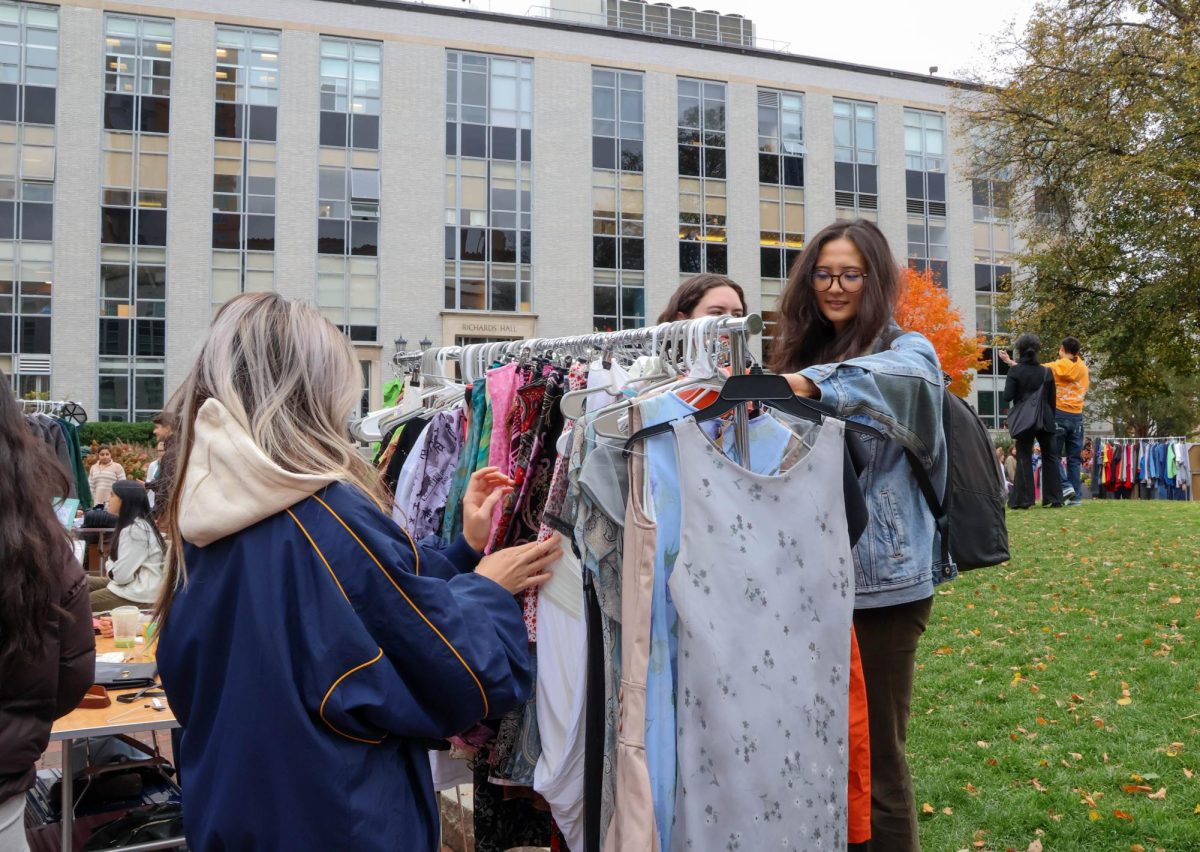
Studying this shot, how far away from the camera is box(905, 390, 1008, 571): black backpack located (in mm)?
2840

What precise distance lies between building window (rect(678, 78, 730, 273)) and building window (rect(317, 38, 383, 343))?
1061 centimetres

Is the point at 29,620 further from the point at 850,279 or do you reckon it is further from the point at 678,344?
the point at 850,279

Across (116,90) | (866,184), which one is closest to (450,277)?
(116,90)

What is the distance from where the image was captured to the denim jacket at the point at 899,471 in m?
2.47

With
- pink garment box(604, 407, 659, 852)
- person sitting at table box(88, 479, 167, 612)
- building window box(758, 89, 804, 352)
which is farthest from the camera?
building window box(758, 89, 804, 352)

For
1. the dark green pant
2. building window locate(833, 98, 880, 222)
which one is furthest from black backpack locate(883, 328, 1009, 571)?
building window locate(833, 98, 880, 222)

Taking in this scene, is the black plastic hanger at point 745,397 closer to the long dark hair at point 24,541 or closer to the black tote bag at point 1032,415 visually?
the long dark hair at point 24,541

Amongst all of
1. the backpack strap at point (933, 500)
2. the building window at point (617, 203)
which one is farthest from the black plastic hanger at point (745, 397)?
the building window at point (617, 203)

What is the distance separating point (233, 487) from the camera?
1.67 m

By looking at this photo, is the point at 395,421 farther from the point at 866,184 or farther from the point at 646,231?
the point at 866,184

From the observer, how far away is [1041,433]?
1067 cm

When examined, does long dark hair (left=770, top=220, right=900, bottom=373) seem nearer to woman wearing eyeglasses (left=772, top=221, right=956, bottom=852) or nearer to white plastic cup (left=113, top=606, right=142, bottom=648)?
woman wearing eyeglasses (left=772, top=221, right=956, bottom=852)

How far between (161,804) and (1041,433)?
9870 mm

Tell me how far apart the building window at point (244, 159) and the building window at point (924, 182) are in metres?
23.0
